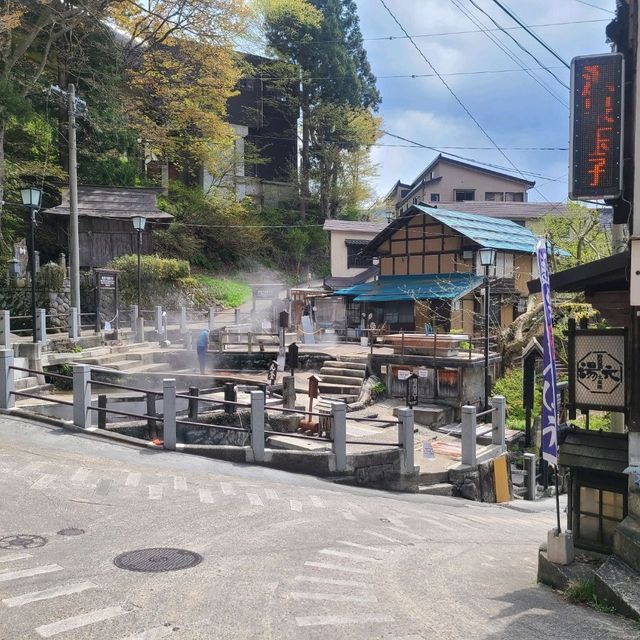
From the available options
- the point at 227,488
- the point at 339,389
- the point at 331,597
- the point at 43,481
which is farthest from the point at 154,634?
the point at 339,389

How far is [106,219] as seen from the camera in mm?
32031

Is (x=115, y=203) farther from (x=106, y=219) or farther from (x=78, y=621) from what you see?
(x=78, y=621)

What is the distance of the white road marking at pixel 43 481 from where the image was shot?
862cm

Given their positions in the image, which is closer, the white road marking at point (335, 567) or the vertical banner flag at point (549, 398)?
the vertical banner flag at point (549, 398)

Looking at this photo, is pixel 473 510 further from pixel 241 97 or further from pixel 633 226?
pixel 241 97

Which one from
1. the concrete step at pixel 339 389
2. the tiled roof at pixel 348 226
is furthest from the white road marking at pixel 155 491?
the tiled roof at pixel 348 226

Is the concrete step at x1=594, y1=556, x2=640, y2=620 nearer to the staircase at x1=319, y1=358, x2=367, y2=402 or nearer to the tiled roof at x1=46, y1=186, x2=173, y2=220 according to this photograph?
the staircase at x1=319, y1=358, x2=367, y2=402

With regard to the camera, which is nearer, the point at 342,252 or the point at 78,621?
the point at 78,621

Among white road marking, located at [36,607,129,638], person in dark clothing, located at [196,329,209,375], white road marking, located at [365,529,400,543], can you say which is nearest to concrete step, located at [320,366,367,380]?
person in dark clothing, located at [196,329,209,375]

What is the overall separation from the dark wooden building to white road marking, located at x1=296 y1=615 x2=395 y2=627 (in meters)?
28.2

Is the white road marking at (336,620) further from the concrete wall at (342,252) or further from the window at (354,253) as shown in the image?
the window at (354,253)

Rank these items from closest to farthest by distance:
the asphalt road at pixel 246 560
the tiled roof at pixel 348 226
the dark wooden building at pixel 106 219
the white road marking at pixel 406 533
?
the asphalt road at pixel 246 560, the white road marking at pixel 406 533, the dark wooden building at pixel 106 219, the tiled roof at pixel 348 226

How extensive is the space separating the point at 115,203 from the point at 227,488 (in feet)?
85.9

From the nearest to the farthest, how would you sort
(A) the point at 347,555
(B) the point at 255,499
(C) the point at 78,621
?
(C) the point at 78,621
(A) the point at 347,555
(B) the point at 255,499
